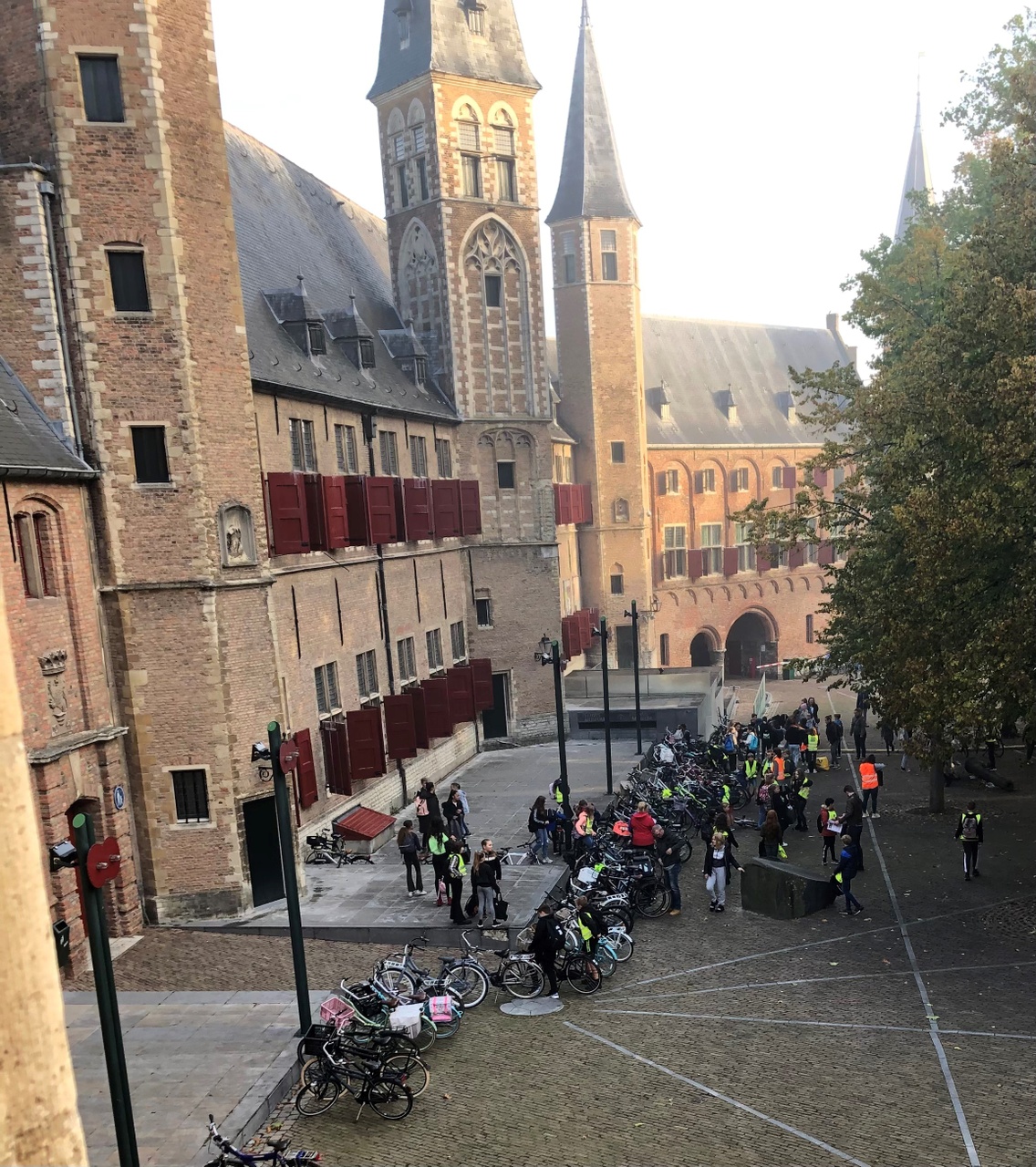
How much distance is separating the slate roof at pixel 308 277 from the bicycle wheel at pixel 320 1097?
42.7 ft

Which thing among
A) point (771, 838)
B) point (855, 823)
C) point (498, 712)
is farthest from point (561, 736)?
point (498, 712)

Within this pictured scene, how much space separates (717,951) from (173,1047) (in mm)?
7473

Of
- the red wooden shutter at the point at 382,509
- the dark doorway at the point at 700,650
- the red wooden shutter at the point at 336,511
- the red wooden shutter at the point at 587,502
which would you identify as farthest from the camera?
the dark doorway at the point at 700,650

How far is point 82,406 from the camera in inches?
612

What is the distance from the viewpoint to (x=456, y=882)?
15.5 metres

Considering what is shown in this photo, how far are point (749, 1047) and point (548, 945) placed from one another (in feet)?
9.27

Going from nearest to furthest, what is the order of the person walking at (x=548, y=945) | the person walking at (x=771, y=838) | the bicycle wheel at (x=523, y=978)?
the person walking at (x=548, y=945), the bicycle wheel at (x=523, y=978), the person walking at (x=771, y=838)

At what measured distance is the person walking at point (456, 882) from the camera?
50.2 ft

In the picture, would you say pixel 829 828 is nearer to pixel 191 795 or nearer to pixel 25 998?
pixel 191 795

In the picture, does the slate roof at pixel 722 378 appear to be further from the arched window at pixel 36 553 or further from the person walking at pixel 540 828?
the arched window at pixel 36 553

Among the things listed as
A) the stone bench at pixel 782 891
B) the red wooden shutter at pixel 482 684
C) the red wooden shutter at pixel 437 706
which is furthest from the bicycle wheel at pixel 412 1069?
the red wooden shutter at pixel 482 684

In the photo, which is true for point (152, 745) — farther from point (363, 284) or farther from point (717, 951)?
point (363, 284)

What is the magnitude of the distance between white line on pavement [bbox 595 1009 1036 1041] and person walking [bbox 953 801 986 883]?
571cm

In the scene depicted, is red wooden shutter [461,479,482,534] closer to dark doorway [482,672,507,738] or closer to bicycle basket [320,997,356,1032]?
dark doorway [482,672,507,738]
